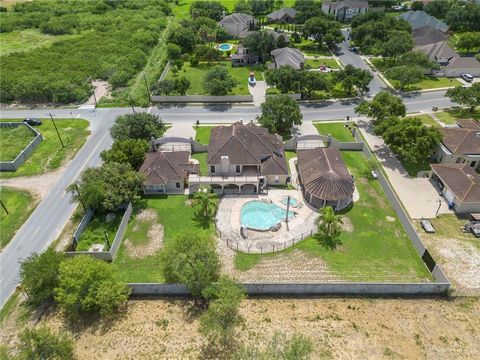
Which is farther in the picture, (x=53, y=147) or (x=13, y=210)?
(x=53, y=147)

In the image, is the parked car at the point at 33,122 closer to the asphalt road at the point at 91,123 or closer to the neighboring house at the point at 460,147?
the asphalt road at the point at 91,123

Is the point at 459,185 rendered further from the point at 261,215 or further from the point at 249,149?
the point at 249,149

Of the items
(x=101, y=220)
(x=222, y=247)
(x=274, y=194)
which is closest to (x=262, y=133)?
(x=274, y=194)

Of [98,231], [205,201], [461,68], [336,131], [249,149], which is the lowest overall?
[98,231]

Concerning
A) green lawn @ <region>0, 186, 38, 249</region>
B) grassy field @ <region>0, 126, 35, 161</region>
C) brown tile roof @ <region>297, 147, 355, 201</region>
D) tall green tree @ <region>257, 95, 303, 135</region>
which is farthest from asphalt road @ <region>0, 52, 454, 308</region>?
brown tile roof @ <region>297, 147, 355, 201</region>

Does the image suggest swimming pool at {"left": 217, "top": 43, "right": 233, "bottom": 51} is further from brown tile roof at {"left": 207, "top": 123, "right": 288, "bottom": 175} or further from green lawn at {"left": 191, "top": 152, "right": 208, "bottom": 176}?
green lawn at {"left": 191, "top": 152, "right": 208, "bottom": 176}

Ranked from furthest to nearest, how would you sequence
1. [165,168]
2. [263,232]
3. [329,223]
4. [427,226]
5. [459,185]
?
[165,168], [459,185], [427,226], [263,232], [329,223]

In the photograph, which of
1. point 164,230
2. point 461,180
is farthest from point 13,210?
point 461,180

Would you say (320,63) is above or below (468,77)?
below

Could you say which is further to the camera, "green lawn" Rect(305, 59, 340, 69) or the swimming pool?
the swimming pool
